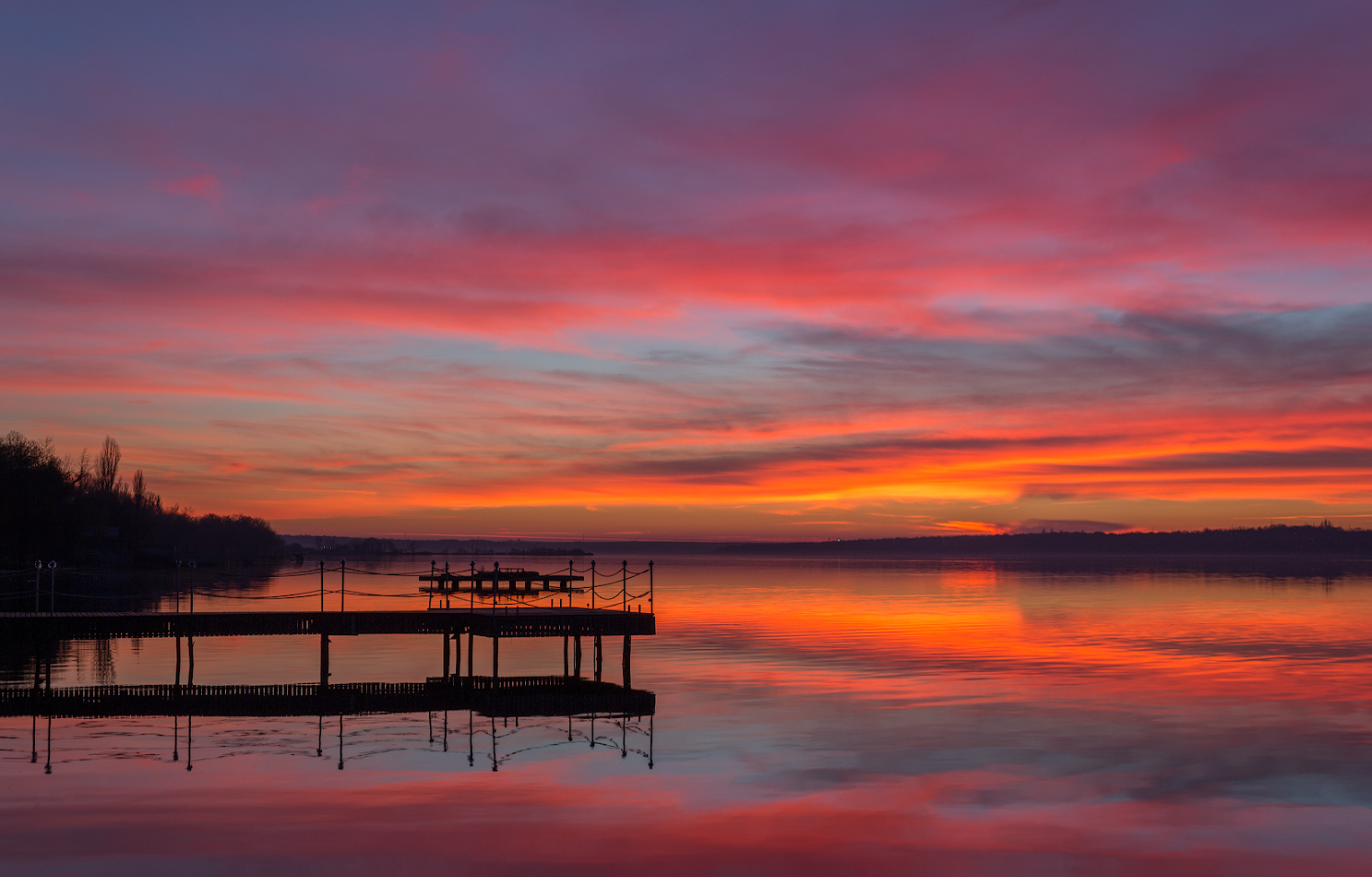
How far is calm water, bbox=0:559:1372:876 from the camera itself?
17266mm

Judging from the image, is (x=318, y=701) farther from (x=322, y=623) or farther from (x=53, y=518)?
(x=53, y=518)

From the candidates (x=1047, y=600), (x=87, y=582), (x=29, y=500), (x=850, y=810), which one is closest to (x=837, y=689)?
(x=850, y=810)

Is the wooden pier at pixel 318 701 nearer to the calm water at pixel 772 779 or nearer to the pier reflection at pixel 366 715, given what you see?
the pier reflection at pixel 366 715

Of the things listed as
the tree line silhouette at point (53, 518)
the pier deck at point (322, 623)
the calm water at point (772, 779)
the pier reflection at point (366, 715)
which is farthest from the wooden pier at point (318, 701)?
the tree line silhouette at point (53, 518)

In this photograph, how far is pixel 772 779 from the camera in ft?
74.1

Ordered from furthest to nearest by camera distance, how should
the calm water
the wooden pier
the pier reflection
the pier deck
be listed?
the pier deck, the wooden pier, the pier reflection, the calm water

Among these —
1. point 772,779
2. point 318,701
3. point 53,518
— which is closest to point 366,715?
point 318,701

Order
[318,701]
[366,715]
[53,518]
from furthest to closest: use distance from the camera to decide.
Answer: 1. [53,518]
2. [318,701]
3. [366,715]

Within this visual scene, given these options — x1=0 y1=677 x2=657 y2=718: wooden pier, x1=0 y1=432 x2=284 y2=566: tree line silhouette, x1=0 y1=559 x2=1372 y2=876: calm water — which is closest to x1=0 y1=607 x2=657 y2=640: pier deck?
x1=0 y1=677 x2=657 y2=718: wooden pier

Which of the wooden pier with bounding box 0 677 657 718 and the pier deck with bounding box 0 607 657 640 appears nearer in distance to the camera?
the wooden pier with bounding box 0 677 657 718

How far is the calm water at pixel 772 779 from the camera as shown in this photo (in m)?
17.3

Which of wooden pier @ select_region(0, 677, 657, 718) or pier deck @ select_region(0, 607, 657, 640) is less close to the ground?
pier deck @ select_region(0, 607, 657, 640)

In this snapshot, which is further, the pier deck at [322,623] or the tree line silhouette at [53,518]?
the tree line silhouette at [53,518]

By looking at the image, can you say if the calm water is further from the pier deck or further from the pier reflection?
the pier deck
